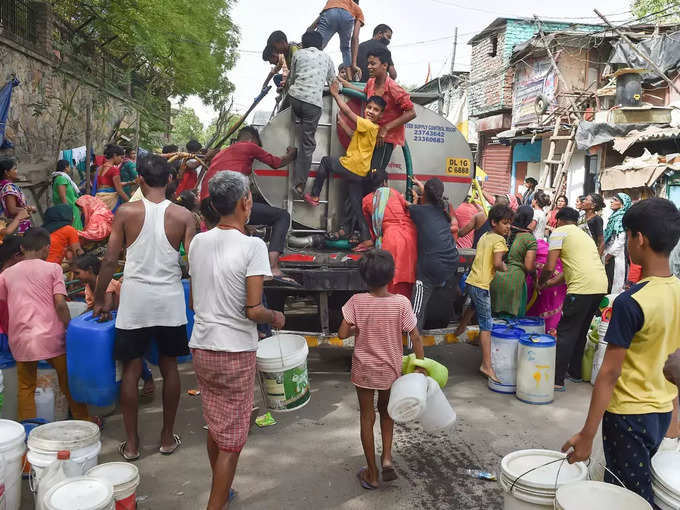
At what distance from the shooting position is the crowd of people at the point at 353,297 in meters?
2.21

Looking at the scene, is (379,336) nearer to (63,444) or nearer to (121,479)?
(121,479)

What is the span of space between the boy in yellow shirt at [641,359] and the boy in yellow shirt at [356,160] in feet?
10.6

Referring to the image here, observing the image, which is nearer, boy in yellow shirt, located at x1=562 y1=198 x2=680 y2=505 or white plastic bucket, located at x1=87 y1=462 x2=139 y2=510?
boy in yellow shirt, located at x1=562 y1=198 x2=680 y2=505

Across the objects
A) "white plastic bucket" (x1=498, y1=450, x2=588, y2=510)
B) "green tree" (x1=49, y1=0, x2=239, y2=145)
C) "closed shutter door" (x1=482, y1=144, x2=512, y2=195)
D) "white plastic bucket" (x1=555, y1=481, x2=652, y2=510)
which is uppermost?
"green tree" (x1=49, y1=0, x2=239, y2=145)

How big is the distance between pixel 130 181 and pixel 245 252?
6466 millimetres

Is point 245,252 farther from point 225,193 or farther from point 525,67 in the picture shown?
point 525,67

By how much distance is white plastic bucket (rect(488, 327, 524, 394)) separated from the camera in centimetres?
482

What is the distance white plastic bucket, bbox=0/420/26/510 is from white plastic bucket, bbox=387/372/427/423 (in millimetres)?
1809

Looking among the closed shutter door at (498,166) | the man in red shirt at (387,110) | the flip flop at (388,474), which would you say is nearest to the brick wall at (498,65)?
the closed shutter door at (498,166)

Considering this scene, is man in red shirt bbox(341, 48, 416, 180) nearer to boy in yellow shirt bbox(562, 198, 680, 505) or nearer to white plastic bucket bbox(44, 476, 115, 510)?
boy in yellow shirt bbox(562, 198, 680, 505)

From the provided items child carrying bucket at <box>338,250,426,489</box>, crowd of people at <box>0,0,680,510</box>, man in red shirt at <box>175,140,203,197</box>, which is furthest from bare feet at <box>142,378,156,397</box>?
man in red shirt at <box>175,140,203,197</box>

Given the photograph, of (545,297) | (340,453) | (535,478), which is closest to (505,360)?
(545,297)

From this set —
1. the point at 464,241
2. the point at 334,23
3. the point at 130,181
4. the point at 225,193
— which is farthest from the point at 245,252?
the point at 130,181

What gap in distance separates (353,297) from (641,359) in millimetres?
1538
